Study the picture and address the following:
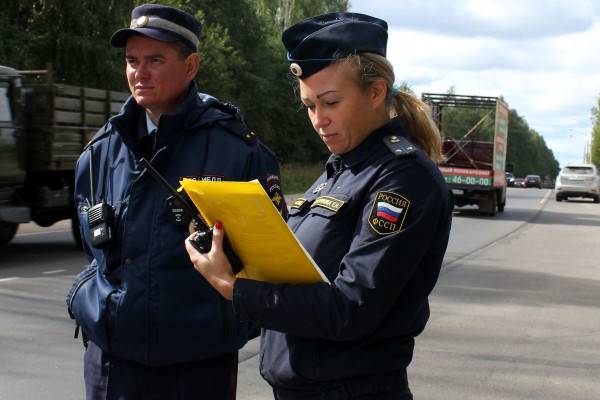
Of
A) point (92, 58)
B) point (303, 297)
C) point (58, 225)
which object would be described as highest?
point (92, 58)

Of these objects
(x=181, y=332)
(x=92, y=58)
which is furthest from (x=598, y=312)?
(x=92, y=58)

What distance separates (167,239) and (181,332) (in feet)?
0.92

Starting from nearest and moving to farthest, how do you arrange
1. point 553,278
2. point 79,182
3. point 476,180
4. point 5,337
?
point 79,182 → point 5,337 → point 553,278 → point 476,180

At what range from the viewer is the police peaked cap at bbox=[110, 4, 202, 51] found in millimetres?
2744

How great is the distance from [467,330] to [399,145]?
5803 mm

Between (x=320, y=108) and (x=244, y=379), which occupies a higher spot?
(x=320, y=108)

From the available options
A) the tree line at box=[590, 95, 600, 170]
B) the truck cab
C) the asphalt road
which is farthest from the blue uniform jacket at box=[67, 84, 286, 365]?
the tree line at box=[590, 95, 600, 170]

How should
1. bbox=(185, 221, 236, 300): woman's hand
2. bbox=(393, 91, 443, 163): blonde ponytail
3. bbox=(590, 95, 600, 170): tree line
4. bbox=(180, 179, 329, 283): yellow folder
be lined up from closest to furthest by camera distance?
bbox=(180, 179, 329, 283): yellow folder → bbox=(185, 221, 236, 300): woman's hand → bbox=(393, 91, 443, 163): blonde ponytail → bbox=(590, 95, 600, 170): tree line

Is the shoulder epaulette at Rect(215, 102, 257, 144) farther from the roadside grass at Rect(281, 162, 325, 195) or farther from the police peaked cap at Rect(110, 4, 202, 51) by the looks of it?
the roadside grass at Rect(281, 162, 325, 195)

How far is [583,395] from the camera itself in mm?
5641

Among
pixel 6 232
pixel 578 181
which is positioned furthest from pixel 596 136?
pixel 6 232

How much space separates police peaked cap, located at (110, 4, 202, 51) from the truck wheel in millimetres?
10554

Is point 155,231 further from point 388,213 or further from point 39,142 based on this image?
point 39,142

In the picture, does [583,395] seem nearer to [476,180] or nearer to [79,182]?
[79,182]
